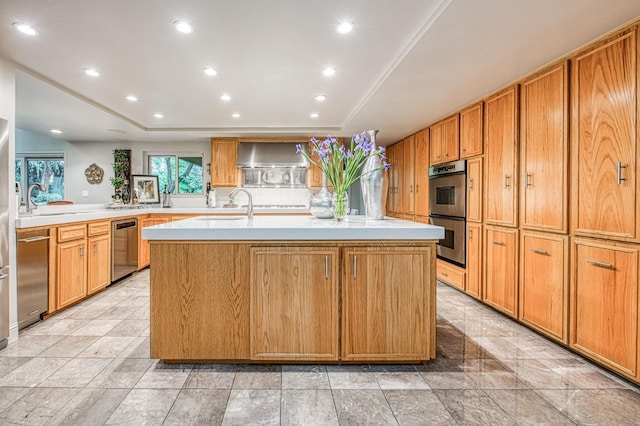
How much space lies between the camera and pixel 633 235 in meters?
1.96

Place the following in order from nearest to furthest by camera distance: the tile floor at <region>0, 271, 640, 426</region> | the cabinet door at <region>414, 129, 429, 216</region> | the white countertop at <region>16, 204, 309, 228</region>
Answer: the tile floor at <region>0, 271, 640, 426</region> → the white countertop at <region>16, 204, 309, 228</region> → the cabinet door at <region>414, 129, 429, 216</region>

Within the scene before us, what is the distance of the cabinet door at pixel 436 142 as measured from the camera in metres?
4.49

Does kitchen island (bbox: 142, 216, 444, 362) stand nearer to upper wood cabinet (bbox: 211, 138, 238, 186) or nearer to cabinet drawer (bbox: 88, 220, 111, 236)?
cabinet drawer (bbox: 88, 220, 111, 236)

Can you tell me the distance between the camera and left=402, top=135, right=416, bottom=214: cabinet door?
5.43 meters

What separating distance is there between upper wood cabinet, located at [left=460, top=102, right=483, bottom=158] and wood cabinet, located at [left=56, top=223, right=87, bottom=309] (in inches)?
166

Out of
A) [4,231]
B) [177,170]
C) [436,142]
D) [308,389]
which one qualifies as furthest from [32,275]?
[436,142]

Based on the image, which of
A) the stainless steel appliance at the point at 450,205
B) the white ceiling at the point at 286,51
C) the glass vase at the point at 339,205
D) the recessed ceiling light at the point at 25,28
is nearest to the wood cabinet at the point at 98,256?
the white ceiling at the point at 286,51

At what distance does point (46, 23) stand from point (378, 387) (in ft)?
10.2

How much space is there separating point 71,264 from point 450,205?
13.8 feet

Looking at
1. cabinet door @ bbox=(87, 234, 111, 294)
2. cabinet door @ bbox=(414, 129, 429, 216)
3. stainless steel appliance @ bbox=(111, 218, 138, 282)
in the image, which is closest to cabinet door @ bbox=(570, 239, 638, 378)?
cabinet door @ bbox=(414, 129, 429, 216)

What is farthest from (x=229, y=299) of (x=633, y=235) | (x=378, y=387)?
(x=633, y=235)

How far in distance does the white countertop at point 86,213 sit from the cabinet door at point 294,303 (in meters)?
2.14

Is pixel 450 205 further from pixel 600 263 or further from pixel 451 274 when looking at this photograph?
pixel 600 263

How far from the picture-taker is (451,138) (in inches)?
166
